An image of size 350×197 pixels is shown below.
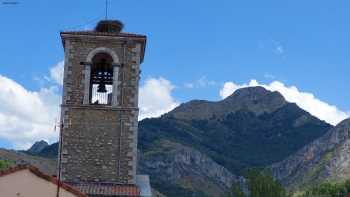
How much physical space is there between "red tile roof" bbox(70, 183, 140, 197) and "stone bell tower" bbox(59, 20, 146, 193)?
0.30 m

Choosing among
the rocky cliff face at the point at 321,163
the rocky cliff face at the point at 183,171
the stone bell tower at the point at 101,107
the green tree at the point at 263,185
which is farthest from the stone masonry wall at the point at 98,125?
the rocky cliff face at the point at 183,171

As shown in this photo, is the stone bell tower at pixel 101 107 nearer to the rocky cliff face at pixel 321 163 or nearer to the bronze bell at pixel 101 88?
the bronze bell at pixel 101 88

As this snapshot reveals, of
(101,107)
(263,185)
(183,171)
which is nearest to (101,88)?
(101,107)

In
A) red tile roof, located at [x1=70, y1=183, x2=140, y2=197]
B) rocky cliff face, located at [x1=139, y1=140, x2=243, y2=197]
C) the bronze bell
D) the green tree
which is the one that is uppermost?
rocky cliff face, located at [x1=139, y1=140, x2=243, y2=197]

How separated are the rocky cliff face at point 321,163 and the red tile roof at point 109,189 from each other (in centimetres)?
12482

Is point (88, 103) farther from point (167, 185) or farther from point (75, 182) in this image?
point (167, 185)

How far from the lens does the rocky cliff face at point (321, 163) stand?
150 meters

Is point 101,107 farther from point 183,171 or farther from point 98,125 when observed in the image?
point 183,171

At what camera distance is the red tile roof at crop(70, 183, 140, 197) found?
18.5m

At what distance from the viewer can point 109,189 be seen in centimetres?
1909

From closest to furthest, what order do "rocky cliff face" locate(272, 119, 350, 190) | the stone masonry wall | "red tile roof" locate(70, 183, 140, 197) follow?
"red tile roof" locate(70, 183, 140, 197) → the stone masonry wall → "rocky cliff face" locate(272, 119, 350, 190)

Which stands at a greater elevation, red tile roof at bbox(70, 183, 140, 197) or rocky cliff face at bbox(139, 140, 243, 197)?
rocky cliff face at bbox(139, 140, 243, 197)

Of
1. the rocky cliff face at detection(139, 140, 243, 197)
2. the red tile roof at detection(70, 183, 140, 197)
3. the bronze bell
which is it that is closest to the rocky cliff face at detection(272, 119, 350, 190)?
the rocky cliff face at detection(139, 140, 243, 197)

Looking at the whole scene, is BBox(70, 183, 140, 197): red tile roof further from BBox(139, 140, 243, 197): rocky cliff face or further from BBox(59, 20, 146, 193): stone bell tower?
BBox(139, 140, 243, 197): rocky cliff face
